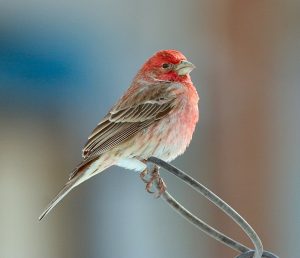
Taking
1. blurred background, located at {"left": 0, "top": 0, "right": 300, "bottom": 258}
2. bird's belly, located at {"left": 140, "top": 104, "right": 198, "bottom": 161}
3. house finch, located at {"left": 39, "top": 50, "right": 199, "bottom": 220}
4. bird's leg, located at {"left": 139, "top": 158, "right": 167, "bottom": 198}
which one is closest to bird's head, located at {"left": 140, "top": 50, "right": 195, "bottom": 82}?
house finch, located at {"left": 39, "top": 50, "right": 199, "bottom": 220}

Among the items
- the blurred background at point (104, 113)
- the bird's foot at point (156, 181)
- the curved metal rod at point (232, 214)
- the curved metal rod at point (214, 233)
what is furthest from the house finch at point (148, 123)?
the blurred background at point (104, 113)

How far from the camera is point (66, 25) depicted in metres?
9.76

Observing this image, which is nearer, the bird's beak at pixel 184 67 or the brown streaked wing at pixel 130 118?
the brown streaked wing at pixel 130 118

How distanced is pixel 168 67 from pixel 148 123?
15.3 inches

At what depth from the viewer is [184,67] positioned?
5250 millimetres

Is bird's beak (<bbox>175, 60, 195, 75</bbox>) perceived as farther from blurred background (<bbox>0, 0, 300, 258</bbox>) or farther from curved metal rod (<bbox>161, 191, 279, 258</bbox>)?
blurred background (<bbox>0, 0, 300, 258</bbox>)

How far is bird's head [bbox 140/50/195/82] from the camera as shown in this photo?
17.2 ft

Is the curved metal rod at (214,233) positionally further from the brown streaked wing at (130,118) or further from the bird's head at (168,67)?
the bird's head at (168,67)

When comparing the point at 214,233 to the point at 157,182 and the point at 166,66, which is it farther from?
the point at 166,66

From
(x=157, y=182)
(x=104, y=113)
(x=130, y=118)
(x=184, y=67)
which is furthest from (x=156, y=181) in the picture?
(x=104, y=113)

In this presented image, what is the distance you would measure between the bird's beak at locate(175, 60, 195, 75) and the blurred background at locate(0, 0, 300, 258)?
3690 mm

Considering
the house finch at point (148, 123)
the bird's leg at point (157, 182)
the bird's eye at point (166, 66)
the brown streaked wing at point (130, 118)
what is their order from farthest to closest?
the bird's eye at point (166, 66) < the brown streaked wing at point (130, 118) < the house finch at point (148, 123) < the bird's leg at point (157, 182)

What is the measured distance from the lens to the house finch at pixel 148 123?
4965mm

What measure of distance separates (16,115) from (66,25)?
1119 millimetres
